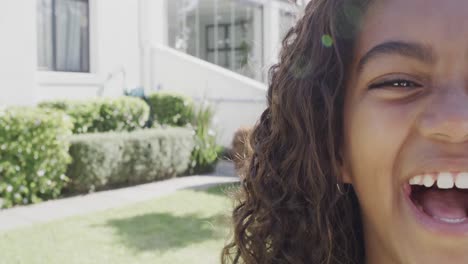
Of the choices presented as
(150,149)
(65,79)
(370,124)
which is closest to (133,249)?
(150,149)

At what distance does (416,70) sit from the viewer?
134cm

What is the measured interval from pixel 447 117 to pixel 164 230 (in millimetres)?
5124

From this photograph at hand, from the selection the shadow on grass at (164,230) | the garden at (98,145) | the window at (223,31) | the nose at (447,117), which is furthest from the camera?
the window at (223,31)

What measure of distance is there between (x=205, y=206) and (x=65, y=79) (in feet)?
15.4

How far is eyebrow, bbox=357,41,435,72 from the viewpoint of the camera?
1.31 metres

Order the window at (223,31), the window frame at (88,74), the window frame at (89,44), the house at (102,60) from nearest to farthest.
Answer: the house at (102,60) → the window frame at (88,74) → the window frame at (89,44) → the window at (223,31)

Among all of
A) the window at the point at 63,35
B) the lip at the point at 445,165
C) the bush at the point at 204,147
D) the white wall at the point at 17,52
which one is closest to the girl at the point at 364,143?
the lip at the point at 445,165

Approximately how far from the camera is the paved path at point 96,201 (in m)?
6.51

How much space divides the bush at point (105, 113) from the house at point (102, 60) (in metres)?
0.87

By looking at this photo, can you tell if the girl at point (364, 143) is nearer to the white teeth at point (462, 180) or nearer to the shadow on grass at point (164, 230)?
the white teeth at point (462, 180)

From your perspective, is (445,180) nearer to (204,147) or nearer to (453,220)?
(453,220)

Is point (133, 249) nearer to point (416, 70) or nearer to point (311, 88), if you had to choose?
point (311, 88)

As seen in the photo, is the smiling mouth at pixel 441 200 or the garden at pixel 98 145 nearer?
the smiling mouth at pixel 441 200

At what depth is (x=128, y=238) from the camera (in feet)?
18.7
